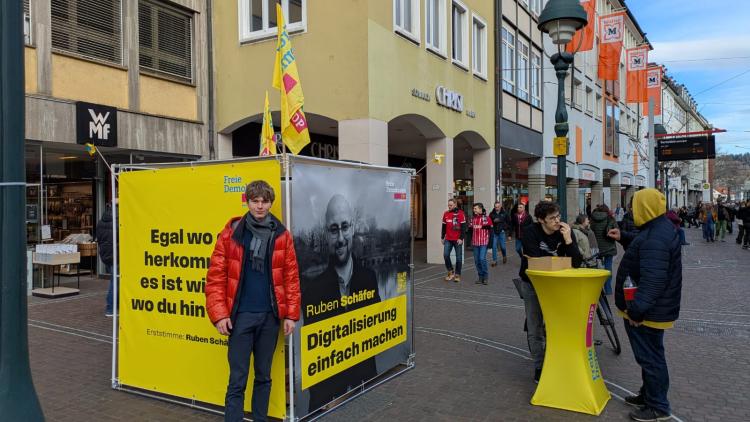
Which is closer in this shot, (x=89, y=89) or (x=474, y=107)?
(x=89, y=89)

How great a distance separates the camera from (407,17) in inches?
555

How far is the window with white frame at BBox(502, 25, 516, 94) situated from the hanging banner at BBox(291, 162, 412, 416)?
51.5 ft

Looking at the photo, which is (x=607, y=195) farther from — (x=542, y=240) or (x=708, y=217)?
(x=542, y=240)

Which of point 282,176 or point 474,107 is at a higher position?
point 474,107

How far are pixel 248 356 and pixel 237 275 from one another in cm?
59

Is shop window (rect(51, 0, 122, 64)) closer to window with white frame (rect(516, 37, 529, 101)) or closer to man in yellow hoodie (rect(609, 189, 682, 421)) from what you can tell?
man in yellow hoodie (rect(609, 189, 682, 421))

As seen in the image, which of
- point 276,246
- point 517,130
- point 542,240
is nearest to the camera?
point 276,246

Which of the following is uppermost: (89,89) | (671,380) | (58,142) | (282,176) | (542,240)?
(89,89)

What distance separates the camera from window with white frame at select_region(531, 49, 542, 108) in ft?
75.9

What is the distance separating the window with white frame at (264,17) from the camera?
1334 centimetres

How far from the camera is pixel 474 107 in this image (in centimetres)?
1755

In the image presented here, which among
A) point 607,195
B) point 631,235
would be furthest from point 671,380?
point 607,195

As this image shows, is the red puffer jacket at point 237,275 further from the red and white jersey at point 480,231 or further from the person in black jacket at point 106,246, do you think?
the red and white jersey at point 480,231

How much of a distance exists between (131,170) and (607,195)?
38.1 meters
